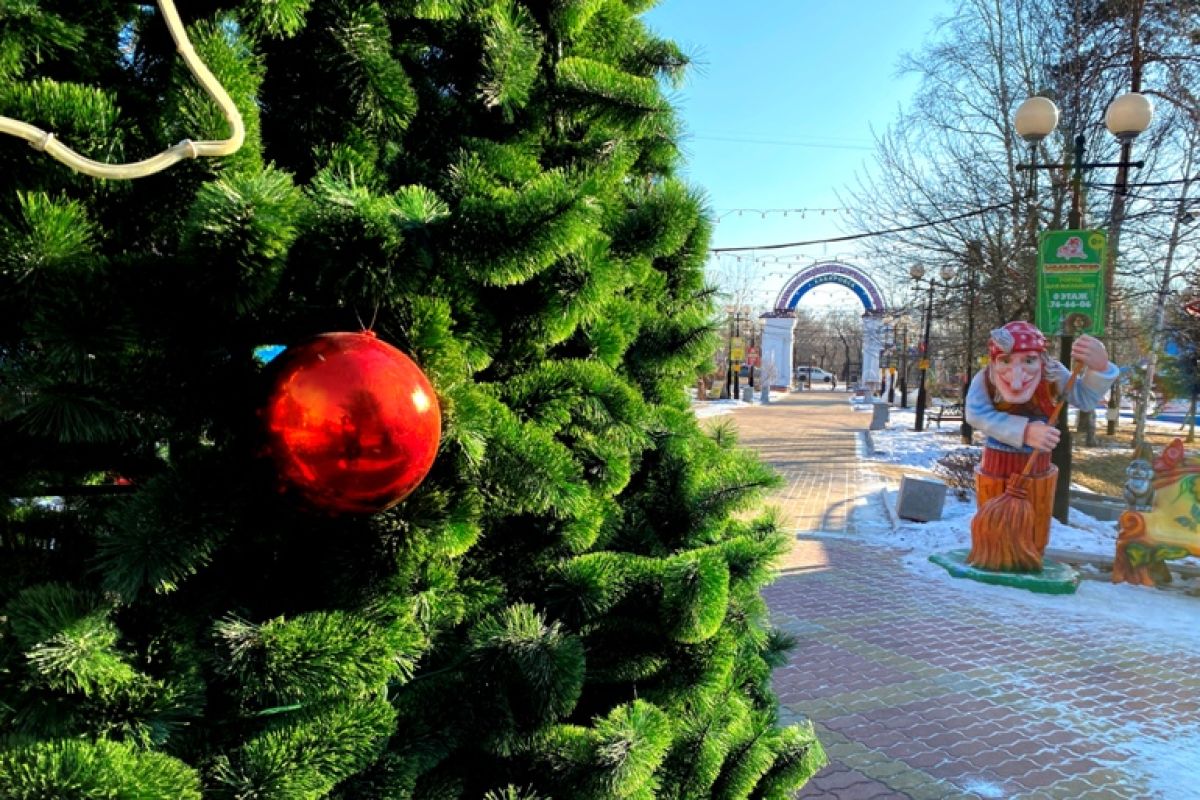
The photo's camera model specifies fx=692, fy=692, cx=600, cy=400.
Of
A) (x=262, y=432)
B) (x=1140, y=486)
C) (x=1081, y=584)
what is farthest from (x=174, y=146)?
(x=1140, y=486)

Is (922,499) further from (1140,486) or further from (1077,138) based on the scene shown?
(1077,138)

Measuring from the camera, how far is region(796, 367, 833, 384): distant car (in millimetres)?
61787

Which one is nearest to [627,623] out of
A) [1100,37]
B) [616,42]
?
[616,42]

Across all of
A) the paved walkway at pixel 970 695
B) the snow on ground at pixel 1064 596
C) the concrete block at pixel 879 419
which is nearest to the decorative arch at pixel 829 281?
the concrete block at pixel 879 419

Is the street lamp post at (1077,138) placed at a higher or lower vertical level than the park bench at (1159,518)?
higher

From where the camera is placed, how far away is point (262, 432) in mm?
857

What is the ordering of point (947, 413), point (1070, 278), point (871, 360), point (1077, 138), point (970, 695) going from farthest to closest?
point (871, 360)
point (947, 413)
point (1077, 138)
point (1070, 278)
point (970, 695)

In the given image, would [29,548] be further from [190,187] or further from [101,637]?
[190,187]

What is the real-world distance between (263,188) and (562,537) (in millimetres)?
816

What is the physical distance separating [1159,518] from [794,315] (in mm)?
42406

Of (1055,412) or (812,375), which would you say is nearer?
(1055,412)

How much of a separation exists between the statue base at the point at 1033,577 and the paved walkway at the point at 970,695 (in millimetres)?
251

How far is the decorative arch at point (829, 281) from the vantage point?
4659cm

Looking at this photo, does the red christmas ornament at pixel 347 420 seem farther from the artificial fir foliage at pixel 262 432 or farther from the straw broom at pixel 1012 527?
the straw broom at pixel 1012 527
